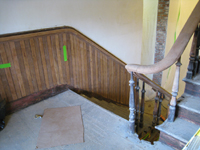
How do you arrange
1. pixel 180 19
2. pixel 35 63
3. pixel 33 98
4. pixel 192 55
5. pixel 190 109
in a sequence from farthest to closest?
pixel 180 19
pixel 33 98
pixel 35 63
pixel 192 55
pixel 190 109

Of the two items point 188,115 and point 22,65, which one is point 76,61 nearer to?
point 22,65

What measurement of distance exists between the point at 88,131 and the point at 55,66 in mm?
1316

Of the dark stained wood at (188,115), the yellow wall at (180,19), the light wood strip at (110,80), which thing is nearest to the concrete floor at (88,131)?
the dark stained wood at (188,115)

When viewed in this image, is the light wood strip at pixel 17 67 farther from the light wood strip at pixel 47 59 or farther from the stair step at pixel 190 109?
the stair step at pixel 190 109

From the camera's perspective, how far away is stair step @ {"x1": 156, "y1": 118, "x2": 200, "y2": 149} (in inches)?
66.9

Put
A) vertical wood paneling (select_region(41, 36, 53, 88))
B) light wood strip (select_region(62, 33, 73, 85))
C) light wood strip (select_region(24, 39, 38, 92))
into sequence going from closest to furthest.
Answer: light wood strip (select_region(24, 39, 38, 92)) < vertical wood paneling (select_region(41, 36, 53, 88)) < light wood strip (select_region(62, 33, 73, 85))

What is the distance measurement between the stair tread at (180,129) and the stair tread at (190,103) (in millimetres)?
156

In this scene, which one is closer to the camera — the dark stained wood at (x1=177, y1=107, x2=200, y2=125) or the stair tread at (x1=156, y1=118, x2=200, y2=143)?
the stair tread at (x1=156, y1=118, x2=200, y2=143)

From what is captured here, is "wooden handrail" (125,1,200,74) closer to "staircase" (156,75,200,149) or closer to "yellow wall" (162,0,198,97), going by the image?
"staircase" (156,75,200,149)

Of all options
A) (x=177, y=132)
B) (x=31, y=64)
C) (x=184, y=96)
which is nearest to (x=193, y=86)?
(x=184, y=96)

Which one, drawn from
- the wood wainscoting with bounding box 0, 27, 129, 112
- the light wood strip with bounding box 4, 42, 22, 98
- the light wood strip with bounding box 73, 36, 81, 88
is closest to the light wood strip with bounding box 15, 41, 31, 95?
the wood wainscoting with bounding box 0, 27, 129, 112

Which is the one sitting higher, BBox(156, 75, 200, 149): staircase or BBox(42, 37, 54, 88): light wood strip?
BBox(42, 37, 54, 88): light wood strip

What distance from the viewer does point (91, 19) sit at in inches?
132

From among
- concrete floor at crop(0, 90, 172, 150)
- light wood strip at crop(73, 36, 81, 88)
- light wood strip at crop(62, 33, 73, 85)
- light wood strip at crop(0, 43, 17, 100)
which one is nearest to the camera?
concrete floor at crop(0, 90, 172, 150)
